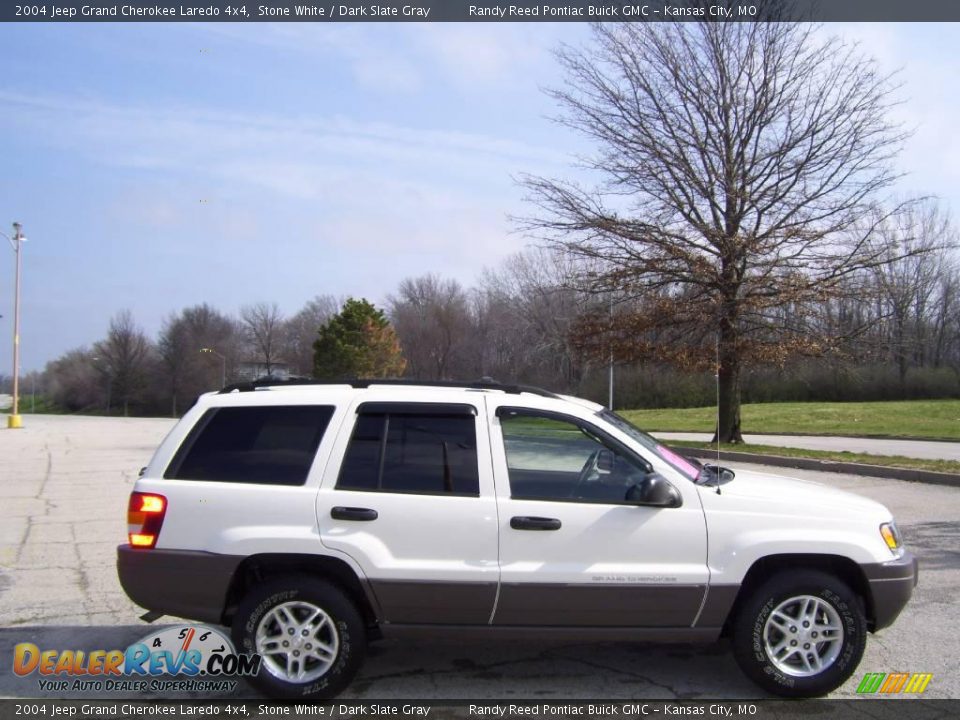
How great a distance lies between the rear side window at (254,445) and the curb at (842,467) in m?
10.4

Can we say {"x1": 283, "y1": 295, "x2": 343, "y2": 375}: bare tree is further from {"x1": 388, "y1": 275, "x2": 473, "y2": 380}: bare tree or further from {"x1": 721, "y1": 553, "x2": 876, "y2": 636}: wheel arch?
{"x1": 721, "y1": 553, "x2": 876, "y2": 636}: wheel arch

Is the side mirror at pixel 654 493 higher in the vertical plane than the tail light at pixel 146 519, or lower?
higher

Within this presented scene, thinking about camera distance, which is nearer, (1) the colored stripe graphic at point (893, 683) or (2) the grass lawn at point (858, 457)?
(1) the colored stripe graphic at point (893, 683)

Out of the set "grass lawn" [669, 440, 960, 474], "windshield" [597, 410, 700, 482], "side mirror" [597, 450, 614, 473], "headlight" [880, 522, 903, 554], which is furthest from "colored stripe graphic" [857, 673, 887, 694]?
"grass lawn" [669, 440, 960, 474]

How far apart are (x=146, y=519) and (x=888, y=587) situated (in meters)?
4.21

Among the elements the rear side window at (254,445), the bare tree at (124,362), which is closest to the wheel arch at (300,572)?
the rear side window at (254,445)

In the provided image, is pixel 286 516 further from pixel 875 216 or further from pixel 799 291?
pixel 875 216

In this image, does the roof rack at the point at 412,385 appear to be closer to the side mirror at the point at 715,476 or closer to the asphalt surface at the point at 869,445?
the side mirror at the point at 715,476

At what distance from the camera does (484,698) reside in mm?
4762

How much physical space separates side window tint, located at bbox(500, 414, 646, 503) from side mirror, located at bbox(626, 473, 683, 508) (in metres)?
0.07

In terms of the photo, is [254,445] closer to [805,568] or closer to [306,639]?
[306,639]

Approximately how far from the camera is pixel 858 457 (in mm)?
17031

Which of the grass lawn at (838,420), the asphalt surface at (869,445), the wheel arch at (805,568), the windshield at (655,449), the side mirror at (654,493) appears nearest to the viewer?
the side mirror at (654,493)

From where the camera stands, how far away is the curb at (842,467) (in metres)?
14.0
